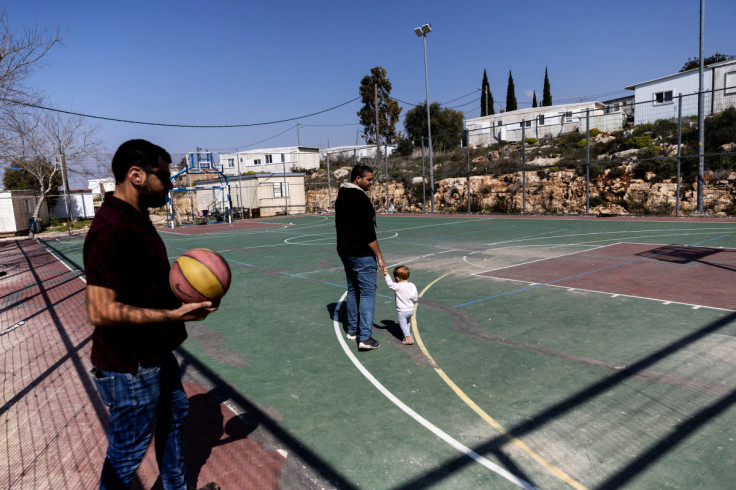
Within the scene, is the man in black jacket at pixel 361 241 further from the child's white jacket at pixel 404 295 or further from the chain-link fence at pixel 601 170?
the chain-link fence at pixel 601 170

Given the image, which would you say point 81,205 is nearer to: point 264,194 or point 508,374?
point 264,194

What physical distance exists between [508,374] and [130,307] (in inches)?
152

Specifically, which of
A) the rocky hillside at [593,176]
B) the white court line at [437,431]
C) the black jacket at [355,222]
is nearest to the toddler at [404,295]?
the black jacket at [355,222]

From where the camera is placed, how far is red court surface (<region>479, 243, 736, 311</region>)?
767cm

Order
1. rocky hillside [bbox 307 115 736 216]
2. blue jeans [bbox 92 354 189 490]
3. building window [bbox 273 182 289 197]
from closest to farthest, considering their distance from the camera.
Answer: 1. blue jeans [bbox 92 354 189 490]
2. rocky hillside [bbox 307 115 736 216]
3. building window [bbox 273 182 289 197]

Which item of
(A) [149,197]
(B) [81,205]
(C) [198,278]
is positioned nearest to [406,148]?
(B) [81,205]

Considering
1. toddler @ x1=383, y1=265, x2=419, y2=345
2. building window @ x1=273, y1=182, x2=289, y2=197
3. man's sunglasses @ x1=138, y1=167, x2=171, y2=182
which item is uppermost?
building window @ x1=273, y1=182, x2=289, y2=197

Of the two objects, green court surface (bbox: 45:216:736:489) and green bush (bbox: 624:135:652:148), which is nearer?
green court surface (bbox: 45:216:736:489)

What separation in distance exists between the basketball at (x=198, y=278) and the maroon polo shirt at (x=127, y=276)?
14cm

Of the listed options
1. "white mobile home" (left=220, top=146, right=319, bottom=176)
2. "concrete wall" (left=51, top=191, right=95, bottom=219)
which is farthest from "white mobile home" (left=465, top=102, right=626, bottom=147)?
"concrete wall" (left=51, top=191, right=95, bottom=219)

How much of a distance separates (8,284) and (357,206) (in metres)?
11.6

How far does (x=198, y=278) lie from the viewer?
9.10 feet

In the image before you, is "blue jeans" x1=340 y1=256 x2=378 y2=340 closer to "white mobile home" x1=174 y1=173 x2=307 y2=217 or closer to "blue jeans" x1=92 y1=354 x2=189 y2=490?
"blue jeans" x1=92 y1=354 x2=189 y2=490

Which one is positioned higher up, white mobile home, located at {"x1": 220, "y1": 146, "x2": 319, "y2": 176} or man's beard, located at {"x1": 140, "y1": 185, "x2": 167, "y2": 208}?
white mobile home, located at {"x1": 220, "y1": 146, "x2": 319, "y2": 176}
